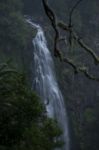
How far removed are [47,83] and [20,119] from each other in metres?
15.7

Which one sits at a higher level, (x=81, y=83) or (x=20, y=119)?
(x=81, y=83)

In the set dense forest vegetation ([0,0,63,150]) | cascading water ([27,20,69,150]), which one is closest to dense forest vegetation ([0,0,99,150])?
dense forest vegetation ([0,0,63,150])

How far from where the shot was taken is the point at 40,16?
29547 mm

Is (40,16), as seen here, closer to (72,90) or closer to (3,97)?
(72,90)

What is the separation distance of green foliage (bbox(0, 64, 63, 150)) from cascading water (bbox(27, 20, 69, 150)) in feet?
43.3

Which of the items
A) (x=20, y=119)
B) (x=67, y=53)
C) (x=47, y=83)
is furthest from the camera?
(x=67, y=53)

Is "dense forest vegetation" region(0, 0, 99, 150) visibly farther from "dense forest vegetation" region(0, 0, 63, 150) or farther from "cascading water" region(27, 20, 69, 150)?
"cascading water" region(27, 20, 69, 150)

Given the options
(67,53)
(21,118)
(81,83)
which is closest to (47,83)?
(67,53)

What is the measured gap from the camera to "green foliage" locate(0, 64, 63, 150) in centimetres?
1095

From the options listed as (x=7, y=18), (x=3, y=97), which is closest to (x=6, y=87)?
(x=3, y=97)

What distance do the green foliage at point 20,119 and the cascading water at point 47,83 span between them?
520 inches

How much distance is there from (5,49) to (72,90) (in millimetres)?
5328

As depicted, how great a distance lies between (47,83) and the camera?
26719 mm

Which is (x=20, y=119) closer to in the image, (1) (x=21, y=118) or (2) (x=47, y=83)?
(1) (x=21, y=118)
